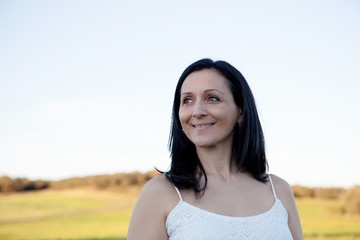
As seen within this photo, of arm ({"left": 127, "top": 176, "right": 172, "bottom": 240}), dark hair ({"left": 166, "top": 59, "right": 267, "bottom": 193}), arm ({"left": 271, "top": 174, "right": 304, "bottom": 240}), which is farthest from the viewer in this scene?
arm ({"left": 271, "top": 174, "right": 304, "bottom": 240})

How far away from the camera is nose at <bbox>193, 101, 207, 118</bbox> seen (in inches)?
107

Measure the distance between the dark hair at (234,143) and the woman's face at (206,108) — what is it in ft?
0.23

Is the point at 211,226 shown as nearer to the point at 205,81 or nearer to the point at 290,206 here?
the point at 290,206

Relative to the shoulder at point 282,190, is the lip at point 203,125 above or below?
above

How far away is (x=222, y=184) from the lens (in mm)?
2852

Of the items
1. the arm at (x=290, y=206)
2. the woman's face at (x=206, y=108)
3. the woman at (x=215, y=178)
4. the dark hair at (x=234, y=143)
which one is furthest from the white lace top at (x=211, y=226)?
the woman's face at (x=206, y=108)

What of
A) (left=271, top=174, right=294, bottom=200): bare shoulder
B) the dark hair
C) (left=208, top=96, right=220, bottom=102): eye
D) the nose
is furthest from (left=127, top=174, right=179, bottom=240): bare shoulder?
(left=271, top=174, right=294, bottom=200): bare shoulder

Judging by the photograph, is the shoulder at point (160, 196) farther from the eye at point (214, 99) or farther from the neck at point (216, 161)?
the eye at point (214, 99)

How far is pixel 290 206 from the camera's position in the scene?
302 cm

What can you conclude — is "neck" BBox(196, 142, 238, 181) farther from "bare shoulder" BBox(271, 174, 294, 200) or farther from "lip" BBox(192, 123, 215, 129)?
"bare shoulder" BBox(271, 174, 294, 200)

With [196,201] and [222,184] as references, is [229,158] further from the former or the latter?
[196,201]

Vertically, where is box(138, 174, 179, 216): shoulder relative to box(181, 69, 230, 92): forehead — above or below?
below

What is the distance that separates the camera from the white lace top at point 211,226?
254 centimetres

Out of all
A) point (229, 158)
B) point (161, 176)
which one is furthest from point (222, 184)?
point (161, 176)
